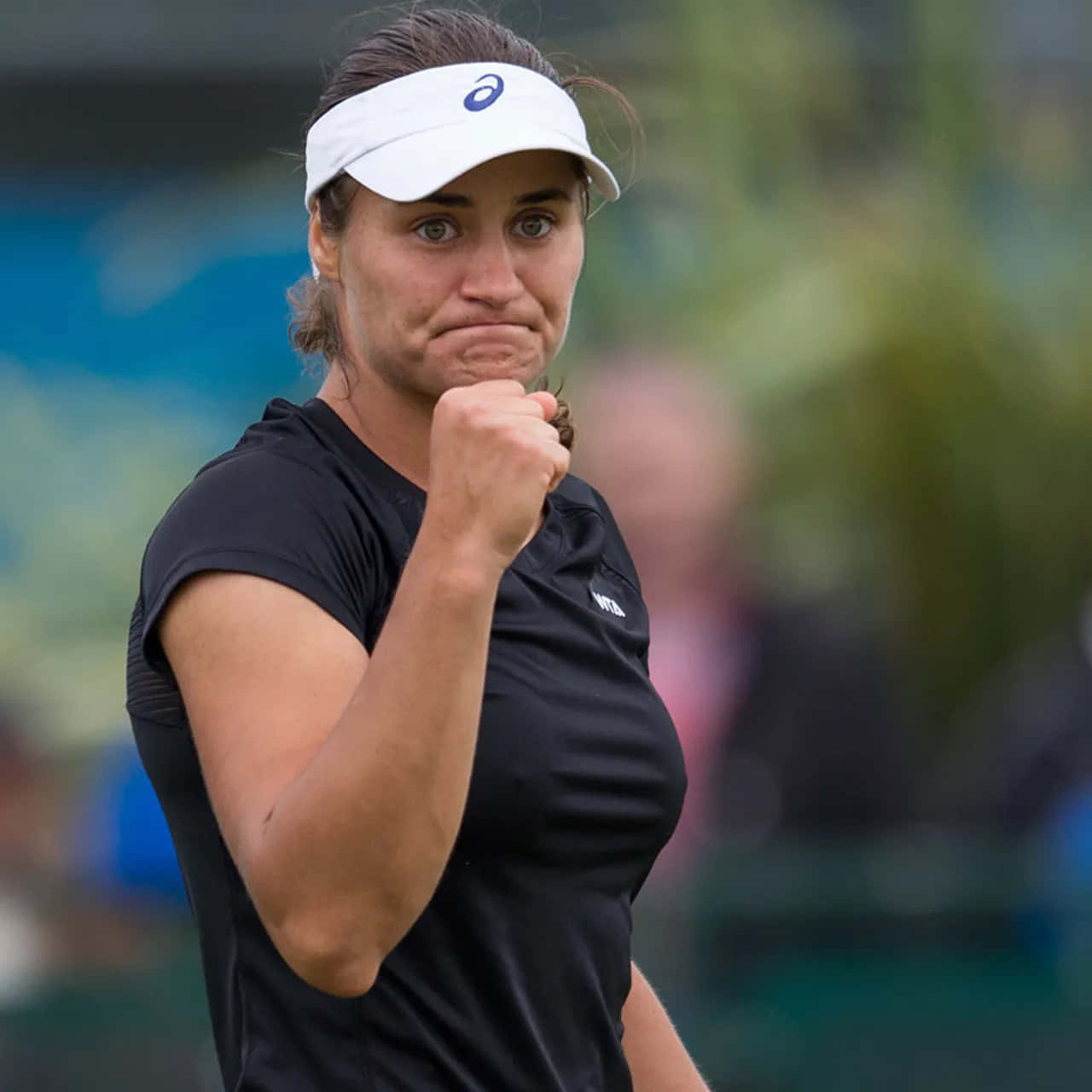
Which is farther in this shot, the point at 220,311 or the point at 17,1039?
the point at 220,311

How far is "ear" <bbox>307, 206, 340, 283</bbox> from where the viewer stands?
213cm

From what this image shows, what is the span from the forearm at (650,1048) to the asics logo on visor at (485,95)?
38.6 inches

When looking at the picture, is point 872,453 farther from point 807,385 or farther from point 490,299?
point 490,299

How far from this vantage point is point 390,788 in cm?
170

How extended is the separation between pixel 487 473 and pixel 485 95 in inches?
17.9

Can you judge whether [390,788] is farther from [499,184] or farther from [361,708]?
[499,184]

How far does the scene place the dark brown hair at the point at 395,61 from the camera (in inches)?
83.0

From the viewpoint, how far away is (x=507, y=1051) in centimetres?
202

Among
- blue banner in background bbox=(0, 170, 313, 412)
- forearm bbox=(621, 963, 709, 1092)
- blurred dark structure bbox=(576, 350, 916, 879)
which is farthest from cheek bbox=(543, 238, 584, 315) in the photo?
blue banner in background bbox=(0, 170, 313, 412)

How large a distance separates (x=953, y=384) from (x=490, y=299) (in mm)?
3485

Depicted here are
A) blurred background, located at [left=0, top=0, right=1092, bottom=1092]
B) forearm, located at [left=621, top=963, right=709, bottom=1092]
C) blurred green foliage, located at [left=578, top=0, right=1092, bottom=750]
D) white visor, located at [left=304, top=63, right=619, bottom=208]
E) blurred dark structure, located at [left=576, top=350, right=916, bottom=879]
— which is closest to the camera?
white visor, located at [left=304, top=63, right=619, bottom=208]

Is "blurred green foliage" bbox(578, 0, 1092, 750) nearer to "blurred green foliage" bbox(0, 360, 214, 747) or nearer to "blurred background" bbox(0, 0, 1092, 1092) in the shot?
"blurred background" bbox(0, 0, 1092, 1092)

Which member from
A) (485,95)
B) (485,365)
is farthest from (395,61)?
(485,365)

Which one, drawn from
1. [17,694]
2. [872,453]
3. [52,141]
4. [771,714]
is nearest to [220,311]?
[52,141]
